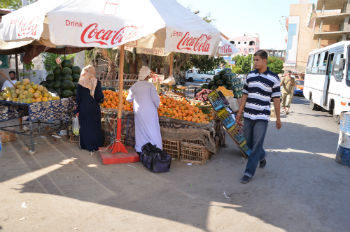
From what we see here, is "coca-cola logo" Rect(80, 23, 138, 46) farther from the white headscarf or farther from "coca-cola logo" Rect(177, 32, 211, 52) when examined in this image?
the white headscarf

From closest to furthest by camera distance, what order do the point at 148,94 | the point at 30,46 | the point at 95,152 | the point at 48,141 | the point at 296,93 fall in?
the point at 148,94
the point at 95,152
the point at 48,141
the point at 30,46
the point at 296,93

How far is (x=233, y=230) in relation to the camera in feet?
10.8

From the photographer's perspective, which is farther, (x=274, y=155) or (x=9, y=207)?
(x=274, y=155)

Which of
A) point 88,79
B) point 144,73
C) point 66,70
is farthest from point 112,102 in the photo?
point 66,70

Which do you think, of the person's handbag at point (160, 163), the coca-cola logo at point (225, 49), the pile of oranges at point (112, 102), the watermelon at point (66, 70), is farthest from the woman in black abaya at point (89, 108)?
the coca-cola logo at point (225, 49)

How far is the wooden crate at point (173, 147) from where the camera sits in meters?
5.73

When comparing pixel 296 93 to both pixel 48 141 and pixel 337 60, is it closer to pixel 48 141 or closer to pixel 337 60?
pixel 337 60

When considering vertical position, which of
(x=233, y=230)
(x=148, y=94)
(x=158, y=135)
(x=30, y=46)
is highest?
(x=30, y=46)

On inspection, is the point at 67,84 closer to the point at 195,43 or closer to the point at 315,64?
the point at 195,43

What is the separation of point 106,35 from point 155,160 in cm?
234

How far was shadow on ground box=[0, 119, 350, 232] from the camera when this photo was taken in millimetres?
3621

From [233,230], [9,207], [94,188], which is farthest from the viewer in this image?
[94,188]

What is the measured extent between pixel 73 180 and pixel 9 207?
3.44 feet

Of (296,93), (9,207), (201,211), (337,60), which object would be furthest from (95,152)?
(296,93)
